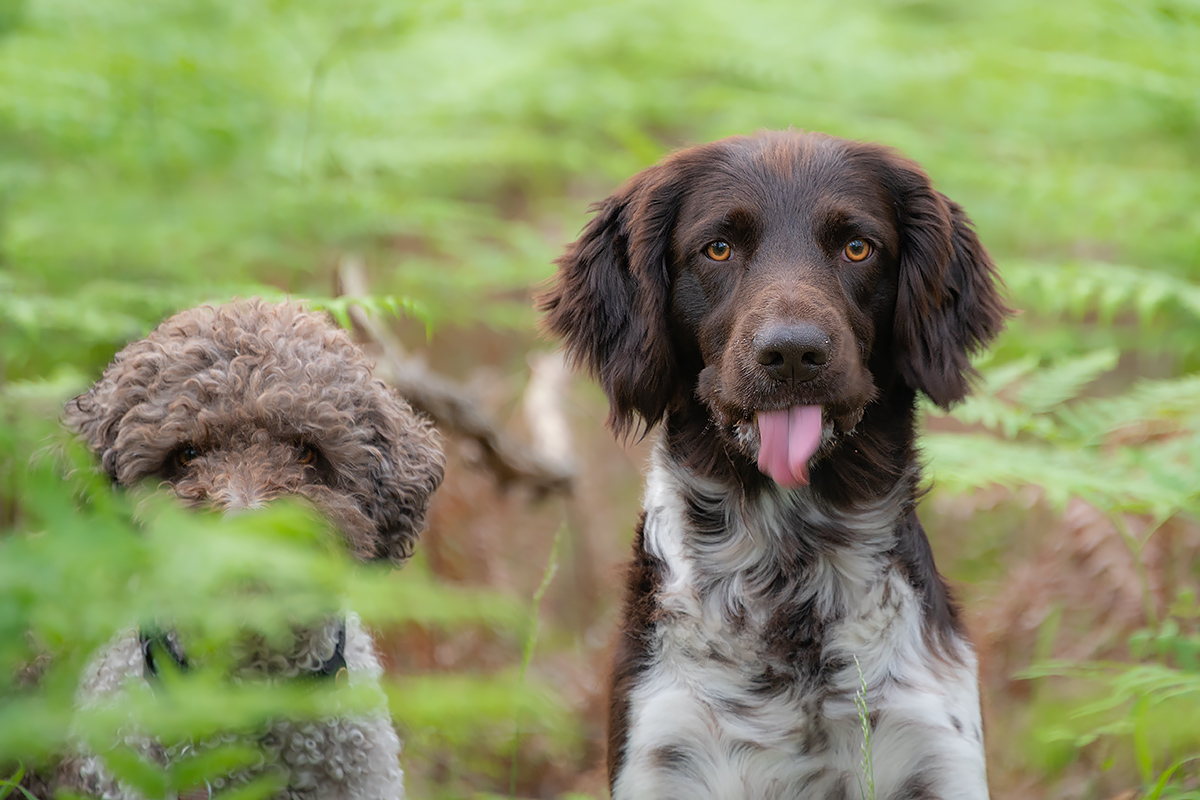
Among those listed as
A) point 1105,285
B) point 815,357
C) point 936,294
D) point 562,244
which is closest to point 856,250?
point 936,294

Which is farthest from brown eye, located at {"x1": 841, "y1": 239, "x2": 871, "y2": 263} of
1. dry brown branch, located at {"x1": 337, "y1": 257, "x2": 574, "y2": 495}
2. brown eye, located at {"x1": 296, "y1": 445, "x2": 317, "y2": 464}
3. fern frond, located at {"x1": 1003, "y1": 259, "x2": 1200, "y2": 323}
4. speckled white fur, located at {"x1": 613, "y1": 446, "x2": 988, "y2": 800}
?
dry brown branch, located at {"x1": 337, "y1": 257, "x2": 574, "y2": 495}

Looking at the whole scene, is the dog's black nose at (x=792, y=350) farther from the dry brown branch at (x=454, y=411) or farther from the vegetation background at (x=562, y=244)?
the dry brown branch at (x=454, y=411)

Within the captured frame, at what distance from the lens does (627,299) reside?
12.4 ft

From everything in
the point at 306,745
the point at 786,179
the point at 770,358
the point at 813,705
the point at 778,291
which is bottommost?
the point at 306,745

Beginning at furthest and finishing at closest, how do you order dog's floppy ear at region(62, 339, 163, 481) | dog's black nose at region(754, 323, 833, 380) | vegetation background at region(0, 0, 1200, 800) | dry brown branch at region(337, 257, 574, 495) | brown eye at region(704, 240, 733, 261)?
dry brown branch at region(337, 257, 574, 495) < vegetation background at region(0, 0, 1200, 800) < brown eye at region(704, 240, 733, 261) < dog's floppy ear at region(62, 339, 163, 481) < dog's black nose at region(754, 323, 833, 380)

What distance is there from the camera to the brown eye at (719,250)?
11.6 ft

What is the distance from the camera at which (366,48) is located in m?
7.35

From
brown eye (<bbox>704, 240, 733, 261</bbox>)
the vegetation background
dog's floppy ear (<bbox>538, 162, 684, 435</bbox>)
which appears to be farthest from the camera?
the vegetation background

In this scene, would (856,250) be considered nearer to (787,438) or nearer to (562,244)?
(787,438)

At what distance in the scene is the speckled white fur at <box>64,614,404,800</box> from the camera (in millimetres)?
3246

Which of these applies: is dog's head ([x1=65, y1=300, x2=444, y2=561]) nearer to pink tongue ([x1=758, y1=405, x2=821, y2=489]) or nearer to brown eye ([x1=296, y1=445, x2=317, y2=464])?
brown eye ([x1=296, y1=445, x2=317, y2=464])

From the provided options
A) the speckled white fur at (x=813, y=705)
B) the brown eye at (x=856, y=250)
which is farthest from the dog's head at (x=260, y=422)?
the brown eye at (x=856, y=250)

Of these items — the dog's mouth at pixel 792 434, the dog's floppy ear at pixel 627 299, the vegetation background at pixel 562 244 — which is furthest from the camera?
the vegetation background at pixel 562 244

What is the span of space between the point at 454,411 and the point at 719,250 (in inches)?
91.3
